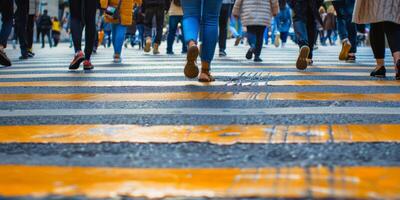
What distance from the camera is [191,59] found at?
18.1 feet

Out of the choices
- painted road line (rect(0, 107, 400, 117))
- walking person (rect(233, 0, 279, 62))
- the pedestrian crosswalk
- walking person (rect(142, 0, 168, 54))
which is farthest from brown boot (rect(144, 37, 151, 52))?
painted road line (rect(0, 107, 400, 117))

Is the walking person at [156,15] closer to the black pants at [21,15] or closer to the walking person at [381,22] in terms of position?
the black pants at [21,15]

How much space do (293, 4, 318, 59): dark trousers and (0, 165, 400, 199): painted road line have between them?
602 centimetres

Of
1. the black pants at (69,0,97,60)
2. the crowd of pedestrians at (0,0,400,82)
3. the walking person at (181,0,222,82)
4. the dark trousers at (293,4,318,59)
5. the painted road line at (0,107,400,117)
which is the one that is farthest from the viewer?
the dark trousers at (293,4,318,59)

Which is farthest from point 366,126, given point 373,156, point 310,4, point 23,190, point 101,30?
point 101,30

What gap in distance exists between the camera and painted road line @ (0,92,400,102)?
4.56m

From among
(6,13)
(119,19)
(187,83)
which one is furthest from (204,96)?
(6,13)

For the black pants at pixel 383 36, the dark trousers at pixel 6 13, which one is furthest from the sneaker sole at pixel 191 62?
the dark trousers at pixel 6 13

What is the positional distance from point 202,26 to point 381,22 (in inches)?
76.1

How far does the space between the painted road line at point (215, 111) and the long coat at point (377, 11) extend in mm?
2326

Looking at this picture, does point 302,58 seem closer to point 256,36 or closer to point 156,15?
point 256,36

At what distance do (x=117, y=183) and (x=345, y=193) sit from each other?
749mm

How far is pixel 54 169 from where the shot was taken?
232 centimetres

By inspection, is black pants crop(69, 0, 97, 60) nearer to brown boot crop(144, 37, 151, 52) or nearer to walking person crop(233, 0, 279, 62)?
walking person crop(233, 0, 279, 62)
